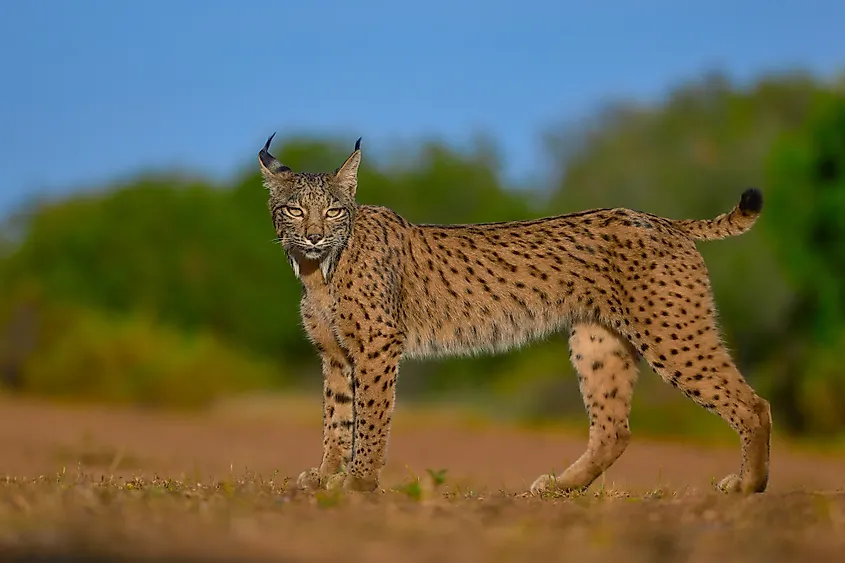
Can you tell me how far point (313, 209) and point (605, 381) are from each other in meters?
2.55

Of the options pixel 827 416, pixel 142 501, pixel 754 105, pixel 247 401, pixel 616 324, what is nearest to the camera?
pixel 142 501

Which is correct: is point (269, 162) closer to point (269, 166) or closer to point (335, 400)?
point (269, 166)

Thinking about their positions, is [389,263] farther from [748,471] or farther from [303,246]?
[748,471]

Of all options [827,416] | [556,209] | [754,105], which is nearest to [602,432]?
[827,416]

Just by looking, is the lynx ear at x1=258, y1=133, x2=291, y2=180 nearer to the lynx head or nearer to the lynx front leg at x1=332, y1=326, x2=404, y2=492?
the lynx head

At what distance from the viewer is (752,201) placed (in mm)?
7988

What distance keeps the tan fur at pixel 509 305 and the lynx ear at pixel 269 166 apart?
0.02m

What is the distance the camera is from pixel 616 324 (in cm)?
788

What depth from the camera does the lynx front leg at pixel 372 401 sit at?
24.5 feet

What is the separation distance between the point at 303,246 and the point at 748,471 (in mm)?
3337

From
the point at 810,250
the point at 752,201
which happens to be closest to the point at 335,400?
the point at 752,201

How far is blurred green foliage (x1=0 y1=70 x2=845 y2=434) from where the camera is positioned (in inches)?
887

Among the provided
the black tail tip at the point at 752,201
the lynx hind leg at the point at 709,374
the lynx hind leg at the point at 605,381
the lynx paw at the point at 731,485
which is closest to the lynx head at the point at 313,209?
the lynx hind leg at the point at 605,381

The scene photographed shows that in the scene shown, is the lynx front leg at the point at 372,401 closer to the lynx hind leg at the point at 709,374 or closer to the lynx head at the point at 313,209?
the lynx head at the point at 313,209
